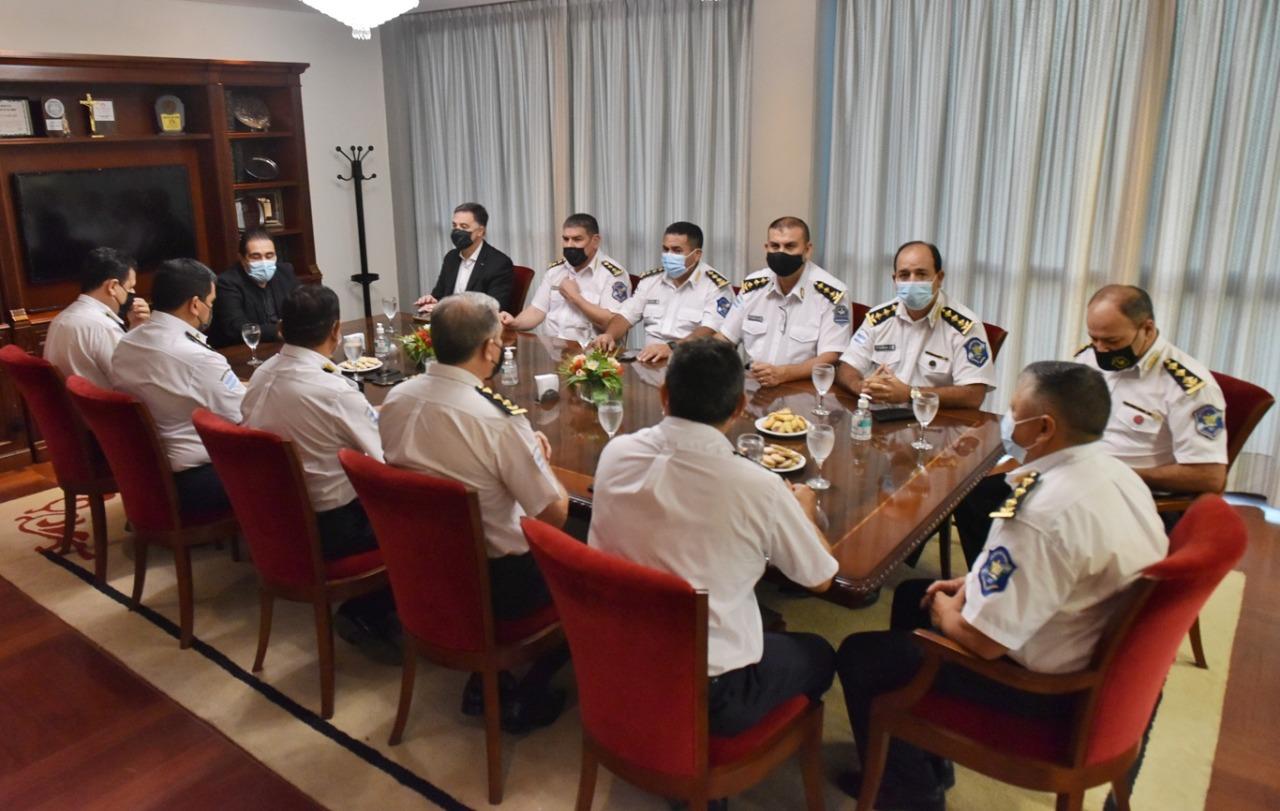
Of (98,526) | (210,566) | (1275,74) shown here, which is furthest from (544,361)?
(1275,74)

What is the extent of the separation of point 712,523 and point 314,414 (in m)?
1.38

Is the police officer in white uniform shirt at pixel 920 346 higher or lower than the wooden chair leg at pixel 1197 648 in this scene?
higher

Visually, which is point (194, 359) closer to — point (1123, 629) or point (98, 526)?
point (98, 526)

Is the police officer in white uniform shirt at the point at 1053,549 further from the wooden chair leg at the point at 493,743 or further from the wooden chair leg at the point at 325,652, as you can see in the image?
the wooden chair leg at the point at 325,652

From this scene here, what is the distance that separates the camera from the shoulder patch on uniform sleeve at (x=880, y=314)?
3.45m

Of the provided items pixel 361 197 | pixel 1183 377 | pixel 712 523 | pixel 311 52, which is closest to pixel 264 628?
pixel 712 523

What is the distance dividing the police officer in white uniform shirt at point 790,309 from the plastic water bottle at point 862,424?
31.2 inches

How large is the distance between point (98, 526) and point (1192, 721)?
3.77 m

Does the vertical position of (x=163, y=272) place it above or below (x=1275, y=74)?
below

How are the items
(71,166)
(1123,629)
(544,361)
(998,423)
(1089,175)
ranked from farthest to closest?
(71,166), (1089,175), (544,361), (998,423), (1123,629)

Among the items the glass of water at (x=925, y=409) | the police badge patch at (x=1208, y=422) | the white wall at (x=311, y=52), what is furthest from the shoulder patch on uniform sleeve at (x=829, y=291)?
the white wall at (x=311, y=52)

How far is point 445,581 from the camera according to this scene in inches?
85.7

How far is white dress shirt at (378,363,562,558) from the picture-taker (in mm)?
2223

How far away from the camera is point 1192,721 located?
2.60 meters
